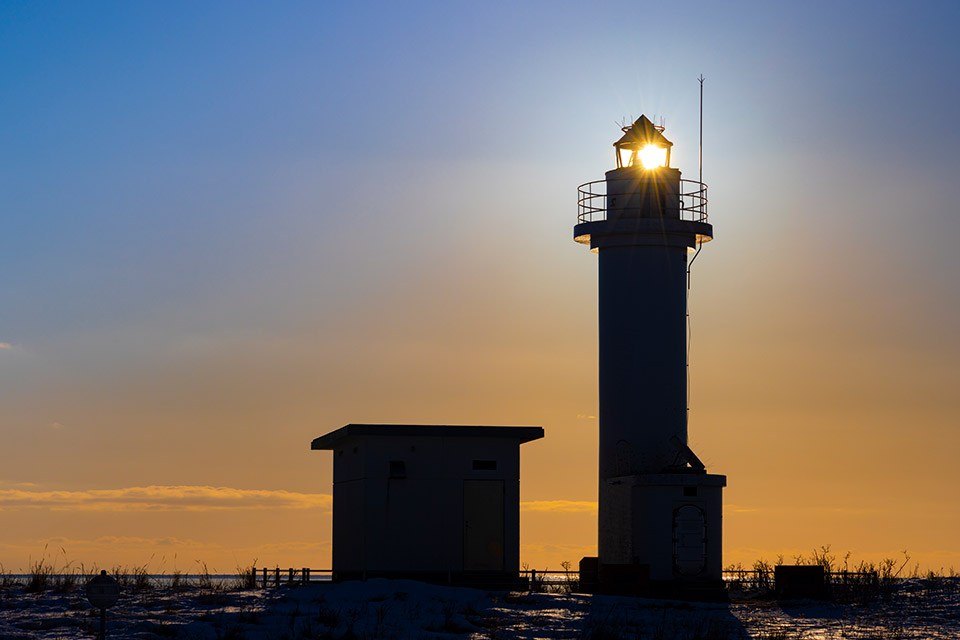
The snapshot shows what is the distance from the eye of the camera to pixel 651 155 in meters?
39.6

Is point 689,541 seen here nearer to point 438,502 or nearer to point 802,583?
point 802,583

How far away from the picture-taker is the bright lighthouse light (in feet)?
129

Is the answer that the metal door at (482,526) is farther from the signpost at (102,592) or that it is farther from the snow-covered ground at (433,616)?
the signpost at (102,592)

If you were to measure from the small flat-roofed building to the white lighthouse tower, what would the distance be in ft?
10.8

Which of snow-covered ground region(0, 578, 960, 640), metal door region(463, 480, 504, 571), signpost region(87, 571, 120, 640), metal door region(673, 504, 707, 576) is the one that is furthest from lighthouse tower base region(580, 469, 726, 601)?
signpost region(87, 571, 120, 640)

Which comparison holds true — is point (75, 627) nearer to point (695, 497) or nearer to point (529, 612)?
point (529, 612)

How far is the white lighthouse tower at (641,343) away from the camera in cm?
3559

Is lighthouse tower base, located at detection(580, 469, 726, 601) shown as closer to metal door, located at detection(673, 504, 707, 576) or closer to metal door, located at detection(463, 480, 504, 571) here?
metal door, located at detection(673, 504, 707, 576)

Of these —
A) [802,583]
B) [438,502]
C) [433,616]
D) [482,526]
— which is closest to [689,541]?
[802,583]

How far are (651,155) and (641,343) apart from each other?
19.0 feet

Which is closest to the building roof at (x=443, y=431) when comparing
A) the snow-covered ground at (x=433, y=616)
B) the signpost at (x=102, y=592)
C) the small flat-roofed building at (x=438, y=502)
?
the small flat-roofed building at (x=438, y=502)

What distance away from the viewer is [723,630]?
25.1 m

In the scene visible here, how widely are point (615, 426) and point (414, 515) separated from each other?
6.82 metres

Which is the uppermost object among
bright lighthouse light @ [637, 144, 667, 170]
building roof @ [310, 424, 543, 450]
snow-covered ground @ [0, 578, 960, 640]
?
bright lighthouse light @ [637, 144, 667, 170]
